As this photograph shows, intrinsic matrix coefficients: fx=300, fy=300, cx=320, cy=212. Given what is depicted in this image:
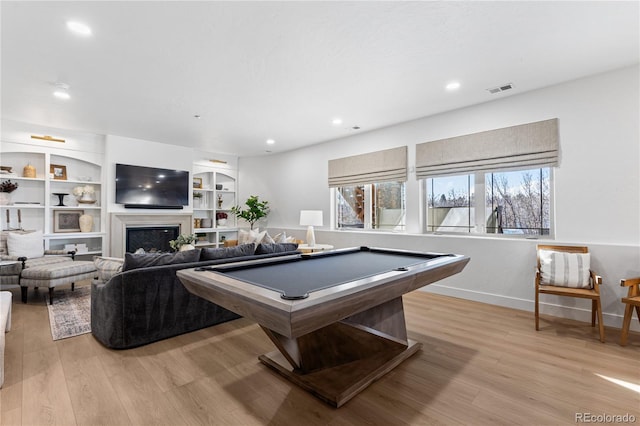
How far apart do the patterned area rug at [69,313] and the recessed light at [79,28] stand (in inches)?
108

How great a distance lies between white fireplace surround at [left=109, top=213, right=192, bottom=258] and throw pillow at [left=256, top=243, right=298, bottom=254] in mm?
3805

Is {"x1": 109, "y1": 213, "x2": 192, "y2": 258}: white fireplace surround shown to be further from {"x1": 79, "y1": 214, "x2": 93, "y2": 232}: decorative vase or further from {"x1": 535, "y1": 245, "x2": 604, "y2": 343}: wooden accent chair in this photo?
{"x1": 535, "y1": 245, "x2": 604, "y2": 343}: wooden accent chair

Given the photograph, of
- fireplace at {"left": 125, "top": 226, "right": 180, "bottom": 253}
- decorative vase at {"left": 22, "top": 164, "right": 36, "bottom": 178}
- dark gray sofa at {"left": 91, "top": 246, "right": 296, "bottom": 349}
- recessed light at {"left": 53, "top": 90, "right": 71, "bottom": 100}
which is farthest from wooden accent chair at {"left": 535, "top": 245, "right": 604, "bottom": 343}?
decorative vase at {"left": 22, "top": 164, "right": 36, "bottom": 178}

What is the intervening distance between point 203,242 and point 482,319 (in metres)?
6.05

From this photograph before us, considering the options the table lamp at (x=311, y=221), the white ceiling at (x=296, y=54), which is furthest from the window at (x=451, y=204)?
the table lamp at (x=311, y=221)

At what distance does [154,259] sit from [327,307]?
213 cm

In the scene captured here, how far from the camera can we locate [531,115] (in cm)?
370

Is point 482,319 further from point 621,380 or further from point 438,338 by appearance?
point 621,380

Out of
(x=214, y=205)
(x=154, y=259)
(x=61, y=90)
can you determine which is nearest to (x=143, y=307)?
(x=154, y=259)

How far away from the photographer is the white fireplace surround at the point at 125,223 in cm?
564

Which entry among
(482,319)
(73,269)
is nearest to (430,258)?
(482,319)

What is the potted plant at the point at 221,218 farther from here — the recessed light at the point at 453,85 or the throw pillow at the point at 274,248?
the recessed light at the point at 453,85

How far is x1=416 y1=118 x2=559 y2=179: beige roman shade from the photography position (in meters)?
3.58

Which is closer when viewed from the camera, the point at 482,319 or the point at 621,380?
the point at 621,380
